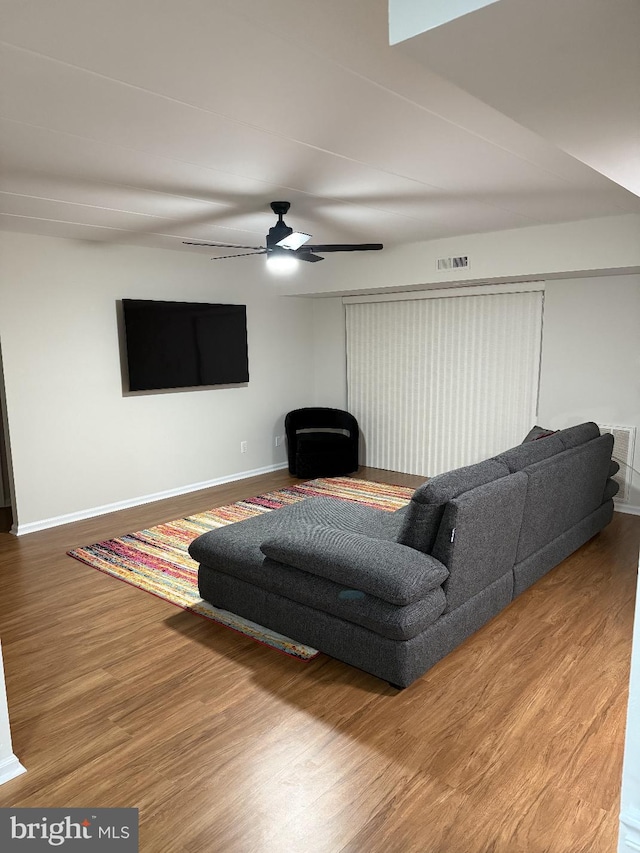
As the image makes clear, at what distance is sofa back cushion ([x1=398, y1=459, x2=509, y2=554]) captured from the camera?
8.86 feet

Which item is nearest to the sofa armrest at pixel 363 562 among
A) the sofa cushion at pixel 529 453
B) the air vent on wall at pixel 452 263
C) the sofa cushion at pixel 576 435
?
the sofa cushion at pixel 529 453

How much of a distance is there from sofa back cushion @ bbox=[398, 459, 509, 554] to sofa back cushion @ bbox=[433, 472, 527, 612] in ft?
0.13

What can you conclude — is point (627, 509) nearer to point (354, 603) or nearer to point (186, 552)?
point (354, 603)

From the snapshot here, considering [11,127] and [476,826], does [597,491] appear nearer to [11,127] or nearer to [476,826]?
[476,826]

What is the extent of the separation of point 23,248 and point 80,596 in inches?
111

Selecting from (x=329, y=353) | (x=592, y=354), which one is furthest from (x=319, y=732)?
(x=329, y=353)

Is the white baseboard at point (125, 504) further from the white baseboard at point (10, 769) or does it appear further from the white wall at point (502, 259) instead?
the white baseboard at point (10, 769)

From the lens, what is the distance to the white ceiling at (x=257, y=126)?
1.74 meters

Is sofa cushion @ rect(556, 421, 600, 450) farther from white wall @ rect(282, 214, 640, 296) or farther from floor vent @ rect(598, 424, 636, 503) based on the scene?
white wall @ rect(282, 214, 640, 296)

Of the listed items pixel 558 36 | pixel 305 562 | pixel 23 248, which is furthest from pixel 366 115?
pixel 23 248

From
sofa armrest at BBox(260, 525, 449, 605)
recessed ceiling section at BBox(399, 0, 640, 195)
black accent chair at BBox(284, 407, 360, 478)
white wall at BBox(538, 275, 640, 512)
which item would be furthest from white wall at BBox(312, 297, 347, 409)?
recessed ceiling section at BBox(399, 0, 640, 195)

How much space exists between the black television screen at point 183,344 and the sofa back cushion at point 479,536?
3651 millimetres

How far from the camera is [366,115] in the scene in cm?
246

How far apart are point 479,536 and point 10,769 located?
2.16 meters
